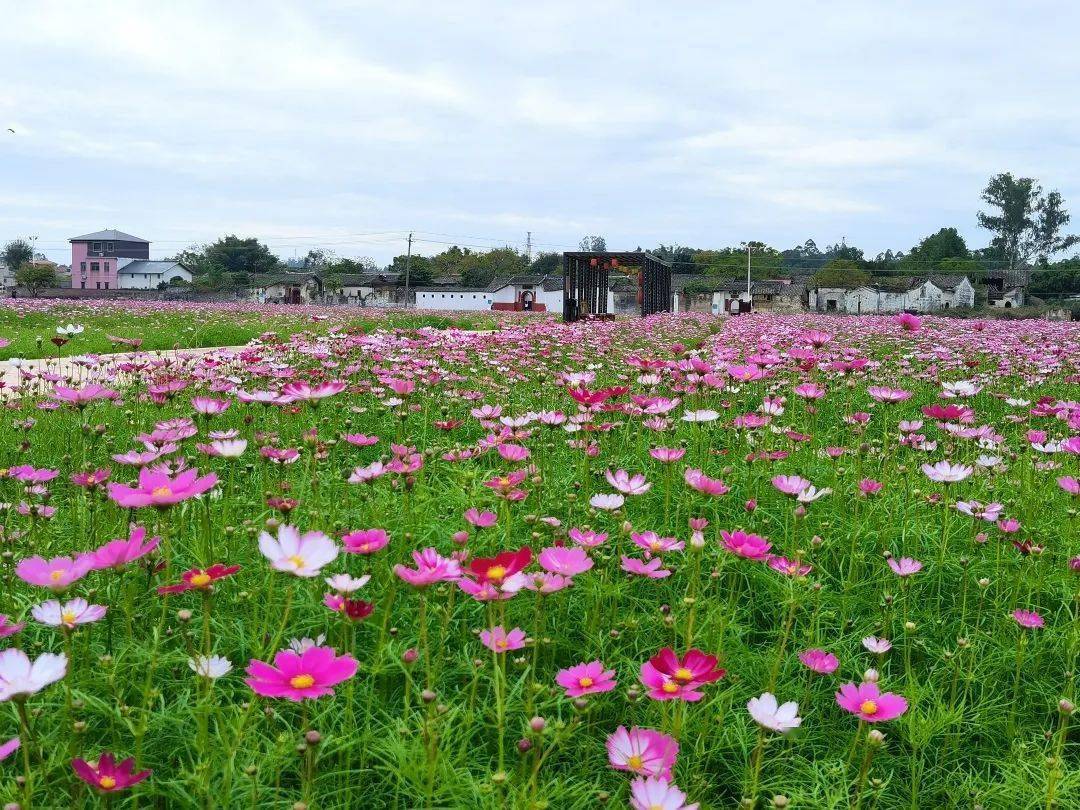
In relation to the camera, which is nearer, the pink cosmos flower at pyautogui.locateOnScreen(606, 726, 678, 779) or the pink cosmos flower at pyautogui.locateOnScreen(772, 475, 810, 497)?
the pink cosmos flower at pyautogui.locateOnScreen(606, 726, 678, 779)

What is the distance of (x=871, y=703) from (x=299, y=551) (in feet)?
2.93

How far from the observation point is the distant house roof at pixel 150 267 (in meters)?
82.1

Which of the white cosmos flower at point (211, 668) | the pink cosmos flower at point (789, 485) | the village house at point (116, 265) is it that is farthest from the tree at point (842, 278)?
the white cosmos flower at point (211, 668)

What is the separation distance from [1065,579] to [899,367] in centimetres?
385

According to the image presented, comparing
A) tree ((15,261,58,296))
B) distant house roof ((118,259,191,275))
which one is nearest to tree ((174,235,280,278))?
distant house roof ((118,259,191,275))

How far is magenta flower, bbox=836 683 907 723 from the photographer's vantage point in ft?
3.77

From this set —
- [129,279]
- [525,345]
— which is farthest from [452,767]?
[129,279]

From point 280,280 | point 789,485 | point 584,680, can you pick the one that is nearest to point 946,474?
point 789,485

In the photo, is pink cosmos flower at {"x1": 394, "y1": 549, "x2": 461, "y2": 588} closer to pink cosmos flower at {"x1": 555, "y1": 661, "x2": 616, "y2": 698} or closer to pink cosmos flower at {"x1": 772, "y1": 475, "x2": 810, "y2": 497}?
pink cosmos flower at {"x1": 555, "y1": 661, "x2": 616, "y2": 698}

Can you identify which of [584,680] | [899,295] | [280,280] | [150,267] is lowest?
[584,680]

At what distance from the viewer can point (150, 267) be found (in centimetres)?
8306

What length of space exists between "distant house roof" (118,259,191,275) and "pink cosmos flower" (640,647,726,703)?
3570 inches

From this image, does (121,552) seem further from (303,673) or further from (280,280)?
(280,280)

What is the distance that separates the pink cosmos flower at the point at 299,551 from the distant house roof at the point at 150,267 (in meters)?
90.4
